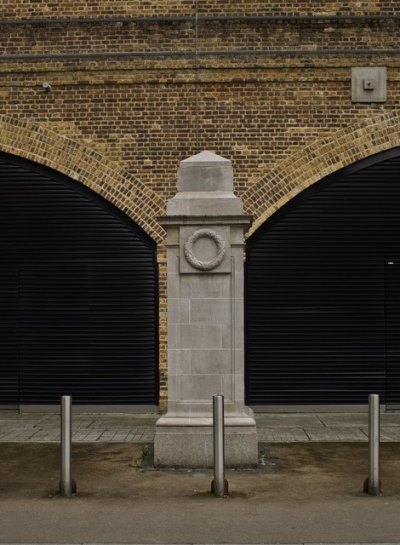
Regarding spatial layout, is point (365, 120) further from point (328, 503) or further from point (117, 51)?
point (328, 503)

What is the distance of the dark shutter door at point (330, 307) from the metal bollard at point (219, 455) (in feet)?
18.9

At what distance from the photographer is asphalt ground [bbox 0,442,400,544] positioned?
235 inches

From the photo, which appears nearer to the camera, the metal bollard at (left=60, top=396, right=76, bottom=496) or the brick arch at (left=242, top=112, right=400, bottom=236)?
the metal bollard at (left=60, top=396, right=76, bottom=496)

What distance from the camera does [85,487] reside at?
7.54 m

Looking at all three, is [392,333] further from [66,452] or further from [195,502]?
[66,452]

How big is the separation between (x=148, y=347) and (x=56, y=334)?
1.61m

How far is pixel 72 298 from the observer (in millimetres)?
12859

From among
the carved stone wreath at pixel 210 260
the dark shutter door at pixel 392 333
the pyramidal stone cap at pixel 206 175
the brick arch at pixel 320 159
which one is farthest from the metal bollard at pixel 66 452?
the dark shutter door at pixel 392 333

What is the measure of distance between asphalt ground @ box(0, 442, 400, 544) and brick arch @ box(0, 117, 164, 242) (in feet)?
15.2

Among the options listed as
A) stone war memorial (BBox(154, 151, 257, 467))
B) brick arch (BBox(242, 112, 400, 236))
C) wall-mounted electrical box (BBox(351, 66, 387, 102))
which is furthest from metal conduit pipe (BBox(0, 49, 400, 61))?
stone war memorial (BBox(154, 151, 257, 467))

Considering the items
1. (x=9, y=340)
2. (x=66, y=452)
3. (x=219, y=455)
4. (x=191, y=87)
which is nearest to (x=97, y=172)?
(x=191, y=87)

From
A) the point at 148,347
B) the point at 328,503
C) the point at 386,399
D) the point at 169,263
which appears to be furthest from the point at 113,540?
the point at 386,399

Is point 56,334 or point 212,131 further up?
point 212,131

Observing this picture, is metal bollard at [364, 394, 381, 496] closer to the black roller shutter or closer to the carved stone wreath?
the carved stone wreath
